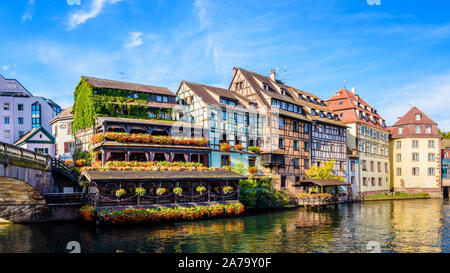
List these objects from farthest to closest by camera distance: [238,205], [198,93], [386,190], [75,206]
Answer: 1. [386,190]
2. [198,93]
3. [238,205]
4. [75,206]

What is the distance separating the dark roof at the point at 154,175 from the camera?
2923 cm

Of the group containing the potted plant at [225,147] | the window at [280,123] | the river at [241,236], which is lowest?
the river at [241,236]

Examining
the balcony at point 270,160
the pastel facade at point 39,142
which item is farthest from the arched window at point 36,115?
the balcony at point 270,160

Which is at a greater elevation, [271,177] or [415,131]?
[415,131]

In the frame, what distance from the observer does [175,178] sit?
3231 centimetres

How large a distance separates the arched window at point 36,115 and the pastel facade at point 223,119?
3621 cm

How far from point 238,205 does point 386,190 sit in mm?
42312

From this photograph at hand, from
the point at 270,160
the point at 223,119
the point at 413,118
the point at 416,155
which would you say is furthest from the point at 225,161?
the point at 413,118

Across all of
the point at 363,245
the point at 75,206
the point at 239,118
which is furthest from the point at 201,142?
the point at 363,245

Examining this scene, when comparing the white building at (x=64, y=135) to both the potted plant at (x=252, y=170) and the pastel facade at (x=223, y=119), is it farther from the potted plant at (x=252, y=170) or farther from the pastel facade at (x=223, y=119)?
the potted plant at (x=252, y=170)

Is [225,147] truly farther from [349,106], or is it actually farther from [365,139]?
[365,139]

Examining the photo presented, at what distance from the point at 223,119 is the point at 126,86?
11.9m

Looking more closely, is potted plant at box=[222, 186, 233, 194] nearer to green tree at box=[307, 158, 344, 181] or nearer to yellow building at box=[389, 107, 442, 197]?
green tree at box=[307, 158, 344, 181]
